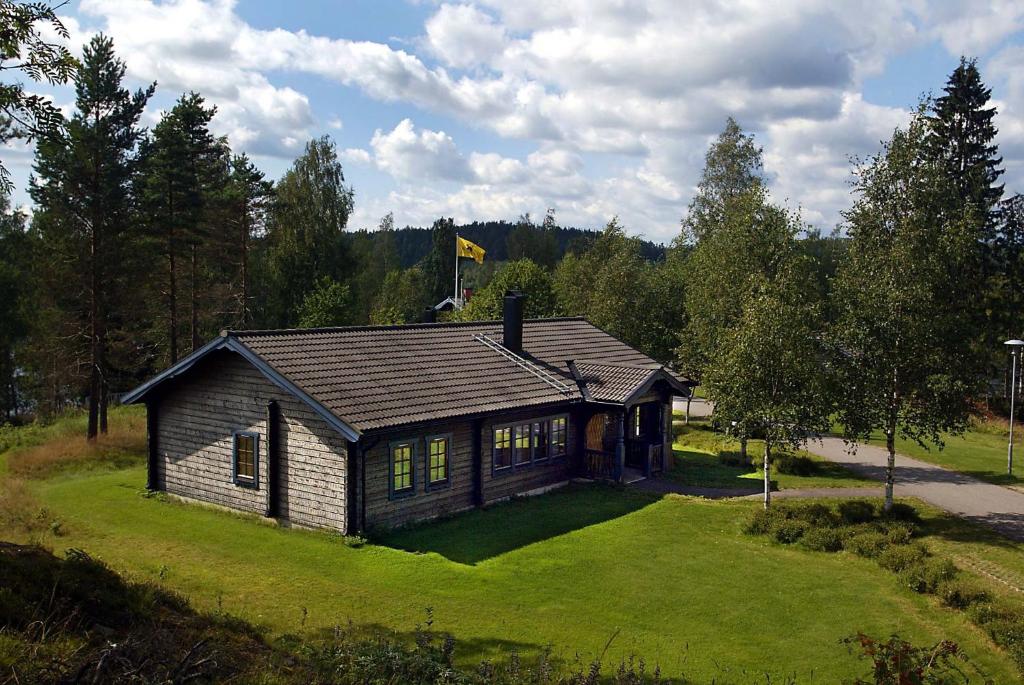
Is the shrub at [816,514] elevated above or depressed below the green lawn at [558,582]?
above

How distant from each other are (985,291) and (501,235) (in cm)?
14886

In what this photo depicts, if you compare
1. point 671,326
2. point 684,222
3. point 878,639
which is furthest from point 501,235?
point 878,639

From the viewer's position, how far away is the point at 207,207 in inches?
1630

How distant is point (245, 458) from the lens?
20.9 metres

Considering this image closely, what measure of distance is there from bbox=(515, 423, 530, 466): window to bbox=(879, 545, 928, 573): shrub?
9865 mm

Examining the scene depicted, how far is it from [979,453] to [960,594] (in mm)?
21591

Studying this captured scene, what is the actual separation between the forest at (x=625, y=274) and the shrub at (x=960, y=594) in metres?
5.78

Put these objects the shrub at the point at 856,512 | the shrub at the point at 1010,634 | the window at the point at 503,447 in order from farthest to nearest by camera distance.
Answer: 1. the window at the point at 503,447
2. the shrub at the point at 856,512
3. the shrub at the point at 1010,634

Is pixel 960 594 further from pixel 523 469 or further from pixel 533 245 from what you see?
pixel 533 245

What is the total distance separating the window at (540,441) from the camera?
79.7 feet

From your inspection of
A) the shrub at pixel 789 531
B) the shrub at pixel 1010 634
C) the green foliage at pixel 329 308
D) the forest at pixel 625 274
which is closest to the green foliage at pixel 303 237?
the forest at pixel 625 274

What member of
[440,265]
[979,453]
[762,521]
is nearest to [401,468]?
[762,521]

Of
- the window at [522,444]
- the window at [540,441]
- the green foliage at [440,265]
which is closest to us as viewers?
the window at [522,444]

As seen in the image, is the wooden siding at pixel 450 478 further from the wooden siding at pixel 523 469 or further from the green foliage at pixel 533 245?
the green foliage at pixel 533 245
